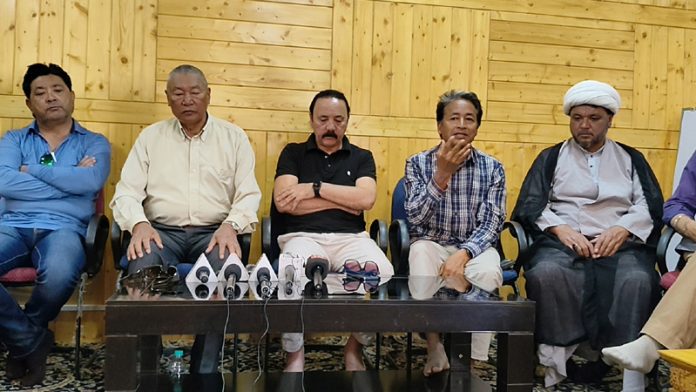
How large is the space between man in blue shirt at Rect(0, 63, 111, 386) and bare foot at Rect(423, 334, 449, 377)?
59.8 inches

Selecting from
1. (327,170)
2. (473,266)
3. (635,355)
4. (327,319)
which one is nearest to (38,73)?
(327,170)

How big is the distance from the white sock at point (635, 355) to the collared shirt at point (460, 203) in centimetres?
77

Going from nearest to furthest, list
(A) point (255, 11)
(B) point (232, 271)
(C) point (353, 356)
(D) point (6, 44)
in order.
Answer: (B) point (232, 271)
(C) point (353, 356)
(D) point (6, 44)
(A) point (255, 11)

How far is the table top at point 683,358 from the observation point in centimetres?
163

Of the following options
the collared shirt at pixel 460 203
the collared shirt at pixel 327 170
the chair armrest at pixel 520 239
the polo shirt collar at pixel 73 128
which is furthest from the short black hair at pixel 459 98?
the polo shirt collar at pixel 73 128

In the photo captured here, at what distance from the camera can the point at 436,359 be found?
246 cm

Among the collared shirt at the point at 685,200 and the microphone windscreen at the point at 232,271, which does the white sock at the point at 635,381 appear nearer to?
the collared shirt at the point at 685,200

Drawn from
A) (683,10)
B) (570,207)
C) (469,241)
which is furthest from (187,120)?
(683,10)

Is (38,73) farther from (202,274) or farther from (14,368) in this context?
(202,274)

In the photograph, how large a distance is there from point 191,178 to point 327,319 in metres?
1.34

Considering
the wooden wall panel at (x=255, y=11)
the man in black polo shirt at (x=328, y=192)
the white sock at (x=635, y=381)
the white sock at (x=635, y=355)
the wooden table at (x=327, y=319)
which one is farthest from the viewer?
the wooden wall panel at (x=255, y=11)

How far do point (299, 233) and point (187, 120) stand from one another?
2.47 ft

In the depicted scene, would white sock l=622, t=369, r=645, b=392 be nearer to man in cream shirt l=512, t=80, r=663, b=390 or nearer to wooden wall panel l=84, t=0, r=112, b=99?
man in cream shirt l=512, t=80, r=663, b=390

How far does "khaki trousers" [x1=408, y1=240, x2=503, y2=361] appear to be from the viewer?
260 cm
